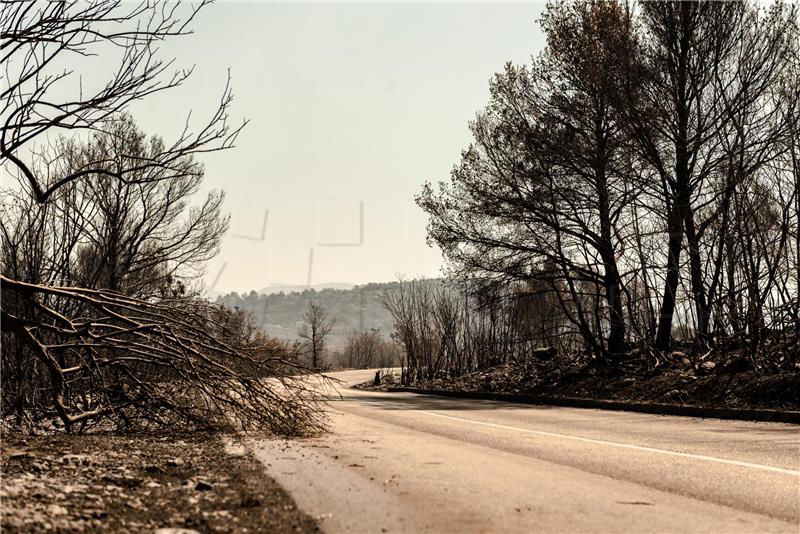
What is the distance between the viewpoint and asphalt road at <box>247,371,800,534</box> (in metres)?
5.29

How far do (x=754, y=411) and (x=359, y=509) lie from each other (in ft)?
32.1

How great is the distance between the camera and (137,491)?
6.18 m

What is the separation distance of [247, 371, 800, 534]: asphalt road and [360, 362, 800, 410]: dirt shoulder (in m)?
1.98

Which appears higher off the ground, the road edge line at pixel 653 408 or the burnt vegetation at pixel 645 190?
the burnt vegetation at pixel 645 190

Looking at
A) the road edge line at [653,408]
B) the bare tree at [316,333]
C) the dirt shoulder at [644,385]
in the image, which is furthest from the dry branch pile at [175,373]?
the bare tree at [316,333]

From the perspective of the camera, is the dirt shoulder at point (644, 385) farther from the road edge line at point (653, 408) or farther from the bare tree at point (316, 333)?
the bare tree at point (316, 333)

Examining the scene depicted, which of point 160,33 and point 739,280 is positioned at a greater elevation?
point 160,33

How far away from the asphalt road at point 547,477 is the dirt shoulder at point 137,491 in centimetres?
31

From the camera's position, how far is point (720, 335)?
18.3 m

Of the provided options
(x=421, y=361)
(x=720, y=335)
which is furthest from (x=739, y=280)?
(x=421, y=361)

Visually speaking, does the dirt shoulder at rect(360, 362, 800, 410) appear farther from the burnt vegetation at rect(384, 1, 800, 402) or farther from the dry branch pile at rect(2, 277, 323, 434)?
the dry branch pile at rect(2, 277, 323, 434)

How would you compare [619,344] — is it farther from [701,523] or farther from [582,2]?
[701,523]

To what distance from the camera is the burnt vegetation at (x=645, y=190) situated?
16.0 meters

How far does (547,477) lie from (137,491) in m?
3.51
